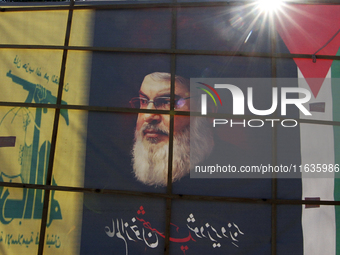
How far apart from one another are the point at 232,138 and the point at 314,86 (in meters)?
1.42

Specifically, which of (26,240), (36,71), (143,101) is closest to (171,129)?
(143,101)

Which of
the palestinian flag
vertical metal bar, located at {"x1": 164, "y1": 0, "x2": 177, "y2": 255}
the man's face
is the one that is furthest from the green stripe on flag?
vertical metal bar, located at {"x1": 164, "y1": 0, "x2": 177, "y2": 255}

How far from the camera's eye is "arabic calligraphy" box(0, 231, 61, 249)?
3.09m

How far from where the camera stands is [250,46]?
3.37 m

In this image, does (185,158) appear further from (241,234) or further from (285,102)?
(285,102)

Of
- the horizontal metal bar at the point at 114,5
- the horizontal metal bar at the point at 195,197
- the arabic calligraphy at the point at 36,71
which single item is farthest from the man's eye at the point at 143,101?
the horizontal metal bar at the point at 114,5

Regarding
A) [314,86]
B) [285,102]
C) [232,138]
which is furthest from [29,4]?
[314,86]

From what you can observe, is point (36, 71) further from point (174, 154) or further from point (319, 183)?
point (319, 183)

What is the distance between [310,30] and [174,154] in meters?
2.74

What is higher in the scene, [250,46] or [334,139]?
[250,46]

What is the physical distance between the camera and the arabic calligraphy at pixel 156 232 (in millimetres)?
3043

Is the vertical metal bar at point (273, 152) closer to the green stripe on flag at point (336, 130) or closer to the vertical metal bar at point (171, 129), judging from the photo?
the green stripe on flag at point (336, 130)

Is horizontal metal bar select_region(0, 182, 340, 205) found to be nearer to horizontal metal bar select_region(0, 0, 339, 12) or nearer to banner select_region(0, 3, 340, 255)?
banner select_region(0, 3, 340, 255)

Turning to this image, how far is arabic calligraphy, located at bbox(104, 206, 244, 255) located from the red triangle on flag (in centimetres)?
254
